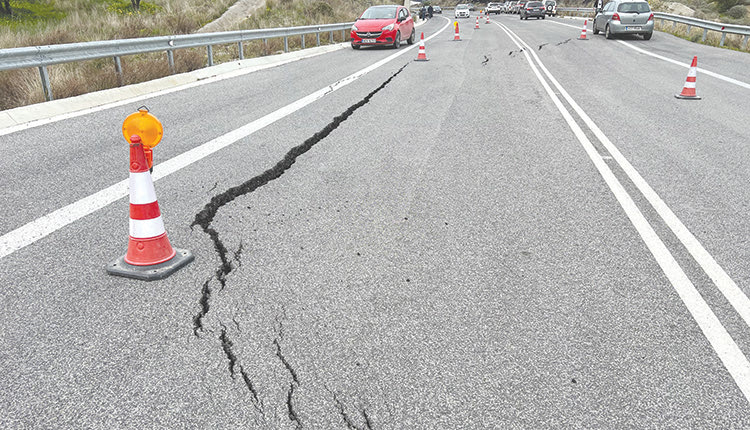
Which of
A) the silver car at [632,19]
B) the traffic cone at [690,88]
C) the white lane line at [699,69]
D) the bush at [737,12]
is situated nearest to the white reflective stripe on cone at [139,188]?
the traffic cone at [690,88]

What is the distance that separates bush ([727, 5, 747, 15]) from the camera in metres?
42.6

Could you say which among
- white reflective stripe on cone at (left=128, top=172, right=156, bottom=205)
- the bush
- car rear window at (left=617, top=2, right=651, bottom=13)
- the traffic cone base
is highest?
car rear window at (left=617, top=2, right=651, bottom=13)

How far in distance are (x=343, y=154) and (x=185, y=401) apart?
4.20 m

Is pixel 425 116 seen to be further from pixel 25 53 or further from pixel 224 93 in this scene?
pixel 25 53

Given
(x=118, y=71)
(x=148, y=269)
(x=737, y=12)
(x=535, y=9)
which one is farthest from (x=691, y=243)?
(x=535, y=9)

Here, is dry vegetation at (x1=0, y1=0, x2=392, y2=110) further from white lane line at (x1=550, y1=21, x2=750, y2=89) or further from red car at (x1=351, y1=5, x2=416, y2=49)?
white lane line at (x1=550, y1=21, x2=750, y2=89)

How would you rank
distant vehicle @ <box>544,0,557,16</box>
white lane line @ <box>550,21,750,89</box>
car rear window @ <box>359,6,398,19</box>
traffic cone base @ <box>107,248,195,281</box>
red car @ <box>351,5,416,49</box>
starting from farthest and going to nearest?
distant vehicle @ <box>544,0,557,16</box> < car rear window @ <box>359,6,398,19</box> < red car @ <box>351,5,416,49</box> < white lane line @ <box>550,21,750,89</box> < traffic cone base @ <box>107,248,195,281</box>

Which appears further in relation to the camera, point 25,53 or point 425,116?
point 425,116

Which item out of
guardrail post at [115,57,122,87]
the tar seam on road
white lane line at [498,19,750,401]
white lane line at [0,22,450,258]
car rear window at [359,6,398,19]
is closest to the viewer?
white lane line at [498,19,750,401]

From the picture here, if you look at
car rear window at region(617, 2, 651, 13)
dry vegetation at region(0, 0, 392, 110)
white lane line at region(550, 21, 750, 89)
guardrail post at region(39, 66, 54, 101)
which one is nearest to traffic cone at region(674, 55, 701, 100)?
white lane line at region(550, 21, 750, 89)

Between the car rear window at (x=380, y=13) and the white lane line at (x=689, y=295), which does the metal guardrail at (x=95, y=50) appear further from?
the white lane line at (x=689, y=295)

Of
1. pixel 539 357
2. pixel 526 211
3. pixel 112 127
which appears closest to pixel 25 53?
pixel 112 127

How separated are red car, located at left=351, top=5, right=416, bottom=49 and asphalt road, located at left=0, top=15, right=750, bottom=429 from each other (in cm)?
1262

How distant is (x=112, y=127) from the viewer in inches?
287
